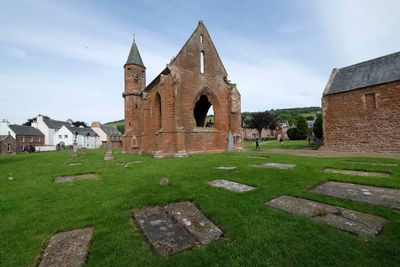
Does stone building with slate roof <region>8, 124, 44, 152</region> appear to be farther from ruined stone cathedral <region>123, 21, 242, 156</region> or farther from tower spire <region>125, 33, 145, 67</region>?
ruined stone cathedral <region>123, 21, 242, 156</region>

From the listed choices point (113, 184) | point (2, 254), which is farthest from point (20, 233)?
point (113, 184)

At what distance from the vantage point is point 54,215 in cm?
438

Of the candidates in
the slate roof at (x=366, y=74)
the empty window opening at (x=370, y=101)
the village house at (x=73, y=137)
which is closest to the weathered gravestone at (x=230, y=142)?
the slate roof at (x=366, y=74)

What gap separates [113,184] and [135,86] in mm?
20158

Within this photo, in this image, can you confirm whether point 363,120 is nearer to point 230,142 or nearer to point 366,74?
point 366,74

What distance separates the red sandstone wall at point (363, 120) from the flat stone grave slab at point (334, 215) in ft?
57.7

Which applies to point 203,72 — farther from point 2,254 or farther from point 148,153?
point 2,254

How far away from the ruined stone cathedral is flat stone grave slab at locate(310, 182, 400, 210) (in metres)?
11.3

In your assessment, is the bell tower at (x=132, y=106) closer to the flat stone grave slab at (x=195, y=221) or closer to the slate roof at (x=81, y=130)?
the flat stone grave slab at (x=195, y=221)

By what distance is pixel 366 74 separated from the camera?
19078 mm

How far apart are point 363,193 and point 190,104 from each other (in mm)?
14192

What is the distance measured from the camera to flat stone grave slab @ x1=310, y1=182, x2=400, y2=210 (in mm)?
4500

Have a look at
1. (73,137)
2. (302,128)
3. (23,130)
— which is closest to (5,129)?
(23,130)

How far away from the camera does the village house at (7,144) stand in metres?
48.9
